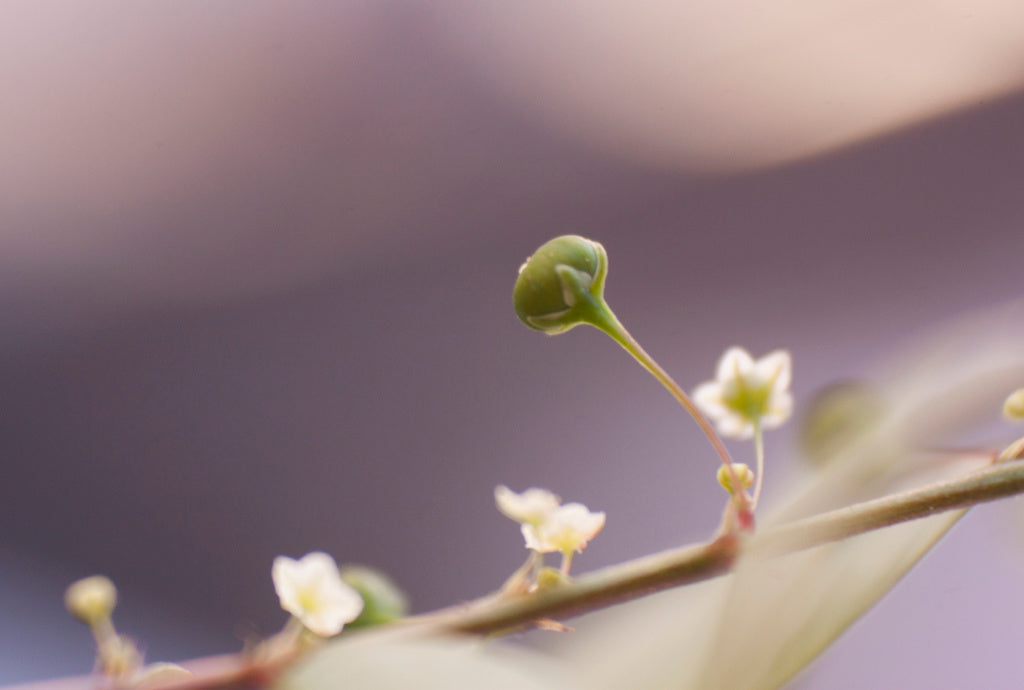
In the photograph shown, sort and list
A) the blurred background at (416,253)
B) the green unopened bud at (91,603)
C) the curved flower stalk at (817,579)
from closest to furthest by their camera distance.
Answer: the curved flower stalk at (817,579) → the green unopened bud at (91,603) → the blurred background at (416,253)

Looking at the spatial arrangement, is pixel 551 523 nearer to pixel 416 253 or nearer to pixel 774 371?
pixel 774 371

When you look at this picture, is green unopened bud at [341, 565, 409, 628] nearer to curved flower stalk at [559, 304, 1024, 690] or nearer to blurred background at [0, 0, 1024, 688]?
curved flower stalk at [559, 304, 1024, 690]

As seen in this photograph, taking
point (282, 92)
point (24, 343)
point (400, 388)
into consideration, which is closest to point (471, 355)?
point (400, 388)

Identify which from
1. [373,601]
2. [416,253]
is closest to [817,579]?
[373,601]

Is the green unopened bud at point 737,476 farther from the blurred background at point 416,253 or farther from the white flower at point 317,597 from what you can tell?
the blurred background at point 416,253

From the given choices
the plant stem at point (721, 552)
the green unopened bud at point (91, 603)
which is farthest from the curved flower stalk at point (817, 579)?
the green unopened bud at point (91, 603)

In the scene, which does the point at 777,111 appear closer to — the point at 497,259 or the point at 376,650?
the point at 497,259
